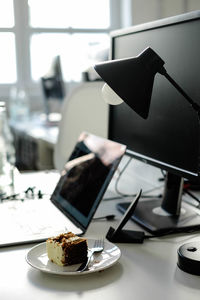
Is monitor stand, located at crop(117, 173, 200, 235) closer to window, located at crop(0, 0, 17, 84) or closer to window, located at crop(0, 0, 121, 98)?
window, located at crop(0, 0, 121, 98)

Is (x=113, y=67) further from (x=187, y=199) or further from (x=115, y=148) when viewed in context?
(x=187, y=199)

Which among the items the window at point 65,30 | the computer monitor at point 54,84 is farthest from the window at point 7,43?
the computer monitor at point 54,84

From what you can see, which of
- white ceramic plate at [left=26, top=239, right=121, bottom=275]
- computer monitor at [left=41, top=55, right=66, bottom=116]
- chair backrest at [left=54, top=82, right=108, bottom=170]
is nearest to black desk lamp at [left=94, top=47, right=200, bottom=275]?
white ceramic plate at [left=26, top=239, right=121, bottom=275]

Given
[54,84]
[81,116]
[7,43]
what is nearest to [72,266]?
[81,116]

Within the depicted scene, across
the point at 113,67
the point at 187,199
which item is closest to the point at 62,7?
the point at 187,199

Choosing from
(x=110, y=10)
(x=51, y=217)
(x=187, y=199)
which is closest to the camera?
(x=51, y=217)

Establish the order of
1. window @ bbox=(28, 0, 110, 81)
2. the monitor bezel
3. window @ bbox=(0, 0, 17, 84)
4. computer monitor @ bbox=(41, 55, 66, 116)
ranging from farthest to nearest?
window @ bbox=(28, 0, 110, 81), window @ bbox=(0, 0, 17, 84), computer monitor @ bbox=(41, 55, 66, 116), the monitor bezel

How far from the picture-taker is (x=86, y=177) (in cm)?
105

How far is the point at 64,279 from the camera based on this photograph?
738mm

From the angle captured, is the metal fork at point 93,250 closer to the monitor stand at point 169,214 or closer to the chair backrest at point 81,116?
the monitor stand at point 169,214

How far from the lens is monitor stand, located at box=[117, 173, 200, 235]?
0.95 metres

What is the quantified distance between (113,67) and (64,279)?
1.23 feet

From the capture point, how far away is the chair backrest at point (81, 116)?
1.89 m

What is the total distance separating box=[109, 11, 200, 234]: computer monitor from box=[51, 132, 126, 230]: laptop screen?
0.10 metres
